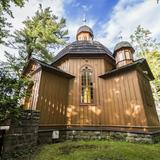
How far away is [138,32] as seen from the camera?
1587 centimetres

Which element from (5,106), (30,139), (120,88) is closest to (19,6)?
(5,106)

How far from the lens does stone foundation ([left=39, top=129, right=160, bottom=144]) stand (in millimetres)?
6475

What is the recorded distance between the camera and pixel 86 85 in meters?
9.11

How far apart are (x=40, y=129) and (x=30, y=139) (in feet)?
5.03

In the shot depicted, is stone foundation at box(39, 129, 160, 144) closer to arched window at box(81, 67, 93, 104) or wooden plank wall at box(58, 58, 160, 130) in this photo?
wooden plank wall at box(58, 58, 160, 130)

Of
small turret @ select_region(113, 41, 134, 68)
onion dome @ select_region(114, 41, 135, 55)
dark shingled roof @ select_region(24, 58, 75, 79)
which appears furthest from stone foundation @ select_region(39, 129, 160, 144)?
onion dome @ select_region(114, 41, 135, 55)

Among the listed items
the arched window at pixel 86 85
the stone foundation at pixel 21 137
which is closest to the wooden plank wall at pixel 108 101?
the arched window at pixel 86 85

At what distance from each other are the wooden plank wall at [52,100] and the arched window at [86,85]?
47.6 inches

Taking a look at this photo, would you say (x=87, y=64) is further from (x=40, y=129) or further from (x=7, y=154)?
(x=7, y=154)

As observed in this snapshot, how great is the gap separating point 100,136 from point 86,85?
11.3ft

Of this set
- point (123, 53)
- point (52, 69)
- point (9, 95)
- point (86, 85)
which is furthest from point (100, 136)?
point (123, 53)

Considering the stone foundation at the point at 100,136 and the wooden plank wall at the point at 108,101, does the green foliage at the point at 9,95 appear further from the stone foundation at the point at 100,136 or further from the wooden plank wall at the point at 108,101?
the wooden plank wall at the point at 108,101

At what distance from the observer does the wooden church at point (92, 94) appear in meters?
7.13

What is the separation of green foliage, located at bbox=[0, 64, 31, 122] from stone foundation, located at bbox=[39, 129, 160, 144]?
263cm
